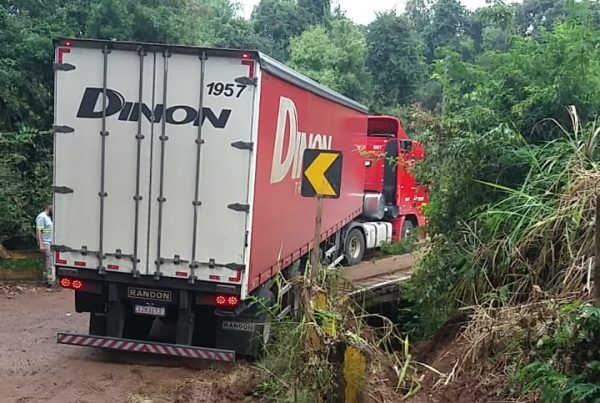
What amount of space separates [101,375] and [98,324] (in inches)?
41.8

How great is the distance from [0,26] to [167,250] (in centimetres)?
1000

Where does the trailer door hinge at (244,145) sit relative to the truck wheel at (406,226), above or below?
above

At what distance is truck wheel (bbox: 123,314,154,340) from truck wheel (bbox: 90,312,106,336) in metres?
0.27

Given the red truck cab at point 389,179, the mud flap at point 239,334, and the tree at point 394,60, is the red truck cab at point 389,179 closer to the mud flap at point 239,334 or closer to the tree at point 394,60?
the mud flap at point 239,334

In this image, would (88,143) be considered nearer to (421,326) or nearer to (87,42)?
(87,42)

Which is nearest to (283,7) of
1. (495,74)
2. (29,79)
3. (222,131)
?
(29,79)

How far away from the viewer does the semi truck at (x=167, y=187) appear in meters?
7.35

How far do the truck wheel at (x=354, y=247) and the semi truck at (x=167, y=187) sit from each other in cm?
780

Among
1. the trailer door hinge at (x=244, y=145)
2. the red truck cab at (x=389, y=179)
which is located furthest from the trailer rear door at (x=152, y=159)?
the red truck cab at (x=389, y=179)

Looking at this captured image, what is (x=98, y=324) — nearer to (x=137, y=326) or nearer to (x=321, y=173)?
(x=137, y=326)

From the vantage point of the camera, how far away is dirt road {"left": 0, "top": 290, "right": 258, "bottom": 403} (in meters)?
6.87

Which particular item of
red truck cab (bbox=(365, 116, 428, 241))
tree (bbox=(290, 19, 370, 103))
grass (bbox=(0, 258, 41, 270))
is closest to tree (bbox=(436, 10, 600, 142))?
red truck cab (bbox=(365, 116, 428, 241))

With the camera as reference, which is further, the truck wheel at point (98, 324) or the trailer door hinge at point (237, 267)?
the truck wheel at point (98, 324)

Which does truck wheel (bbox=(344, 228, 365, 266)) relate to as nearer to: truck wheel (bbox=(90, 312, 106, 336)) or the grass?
the grass
